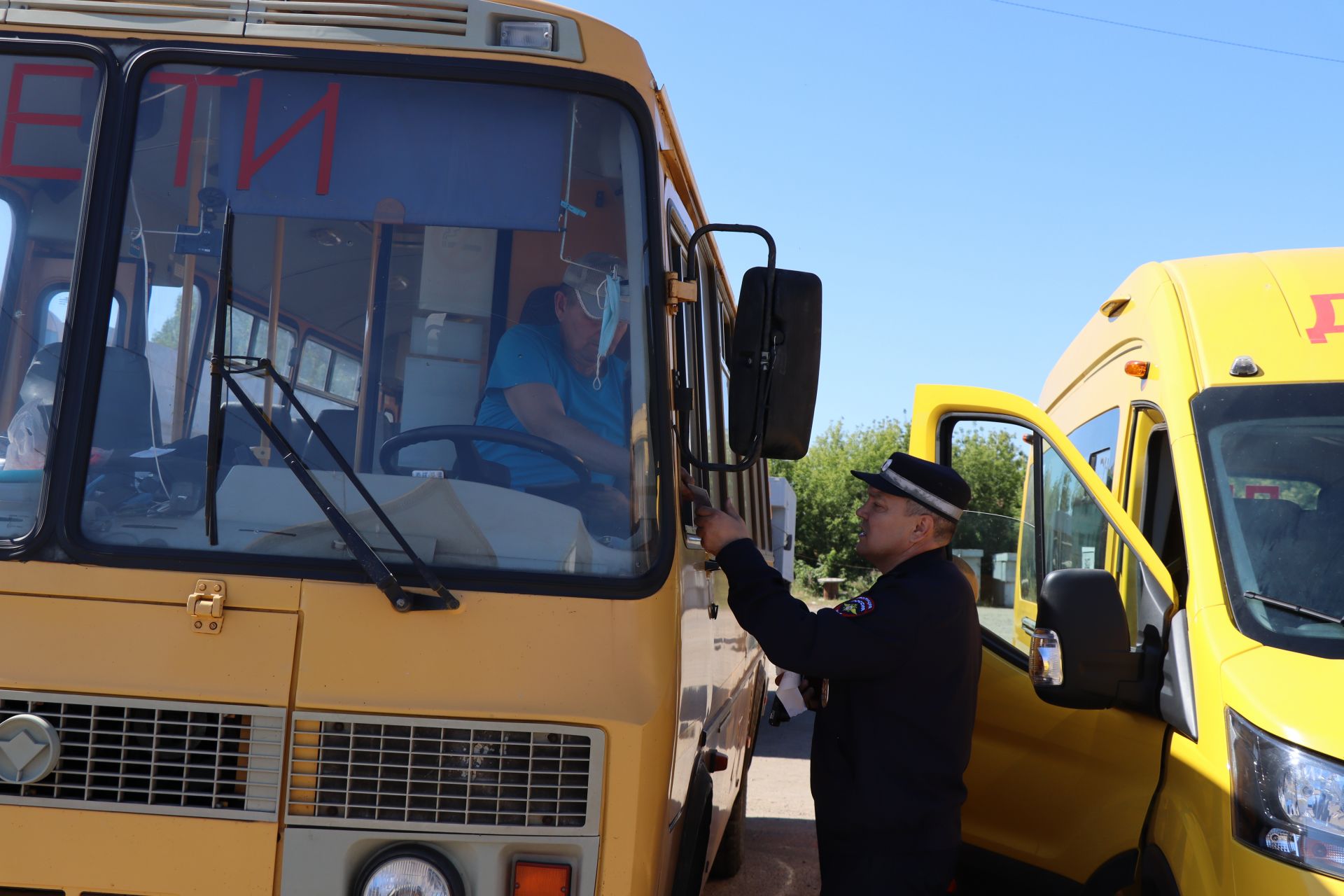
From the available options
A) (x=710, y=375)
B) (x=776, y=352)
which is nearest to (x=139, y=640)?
(x=776, y=352)

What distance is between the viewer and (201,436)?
287cm

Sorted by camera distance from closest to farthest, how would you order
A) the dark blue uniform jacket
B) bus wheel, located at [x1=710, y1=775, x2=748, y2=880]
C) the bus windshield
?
1. the bus windshield
2. the dark blue uniform jacket
3. bus wheel, located at [x1=710, y1=775, x2=748, y2=880]

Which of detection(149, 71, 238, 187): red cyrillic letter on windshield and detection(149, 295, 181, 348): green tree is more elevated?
detection(149, 71, 238, 187): red cyrillic letter on windshield

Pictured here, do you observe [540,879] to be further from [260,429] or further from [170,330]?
[170,330]

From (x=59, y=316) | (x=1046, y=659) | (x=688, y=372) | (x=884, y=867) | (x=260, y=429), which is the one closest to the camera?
(x=260, y=429)

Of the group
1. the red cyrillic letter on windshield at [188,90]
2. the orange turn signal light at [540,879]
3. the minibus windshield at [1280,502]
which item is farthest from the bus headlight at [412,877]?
the minibus windshield at [1280,502]

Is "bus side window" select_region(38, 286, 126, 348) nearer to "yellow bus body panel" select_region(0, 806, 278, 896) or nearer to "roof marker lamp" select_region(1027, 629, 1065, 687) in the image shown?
"yellow bus body panel" select_region(0, 806, 278, 896)

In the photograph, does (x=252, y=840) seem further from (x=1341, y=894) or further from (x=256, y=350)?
(x=1341, y=894)

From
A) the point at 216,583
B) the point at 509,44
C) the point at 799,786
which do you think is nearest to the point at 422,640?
the point at 216,583

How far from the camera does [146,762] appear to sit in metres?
2.66

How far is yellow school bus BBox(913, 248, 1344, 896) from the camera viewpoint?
10.2 ft

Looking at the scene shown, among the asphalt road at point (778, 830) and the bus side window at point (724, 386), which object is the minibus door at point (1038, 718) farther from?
the asphalt road at point (778, 830)

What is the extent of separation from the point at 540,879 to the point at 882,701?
47.0 inches

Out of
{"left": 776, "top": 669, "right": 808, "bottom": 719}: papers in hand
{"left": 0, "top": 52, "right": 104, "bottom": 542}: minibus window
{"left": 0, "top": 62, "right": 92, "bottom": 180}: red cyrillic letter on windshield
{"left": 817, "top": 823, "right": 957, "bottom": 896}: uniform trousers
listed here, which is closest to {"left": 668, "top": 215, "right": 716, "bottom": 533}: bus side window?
{"left": 776, "top": 669, "right": 808, "bottom": 719}: papers in hand
